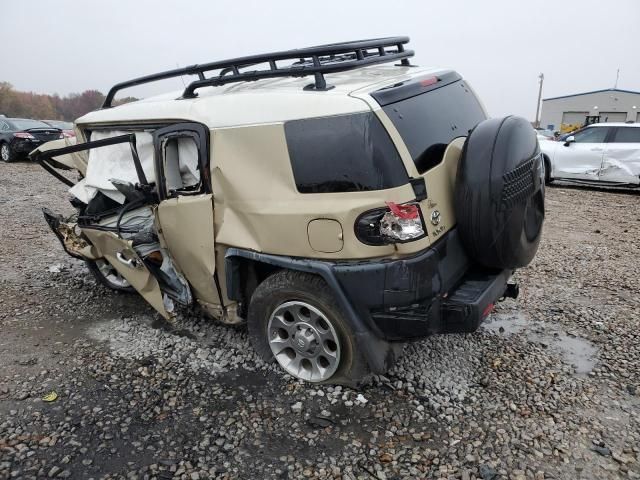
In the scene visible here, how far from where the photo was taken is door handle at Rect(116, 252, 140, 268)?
11.1 ft

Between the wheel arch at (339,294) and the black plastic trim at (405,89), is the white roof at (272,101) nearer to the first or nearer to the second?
the black plastic trim at (405,89)

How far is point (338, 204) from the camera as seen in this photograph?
2465 millimetres

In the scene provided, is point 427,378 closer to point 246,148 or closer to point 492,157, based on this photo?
point 492,157

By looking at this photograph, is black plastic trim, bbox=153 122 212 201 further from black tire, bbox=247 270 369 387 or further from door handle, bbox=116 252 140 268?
black tire, bbox=247 270 369 387

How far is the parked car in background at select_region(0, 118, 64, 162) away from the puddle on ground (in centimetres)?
1378

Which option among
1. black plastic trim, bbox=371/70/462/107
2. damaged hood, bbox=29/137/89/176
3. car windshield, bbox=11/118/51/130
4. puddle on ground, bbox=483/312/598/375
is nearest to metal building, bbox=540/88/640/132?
car windshield, bbox=11/118/51/130

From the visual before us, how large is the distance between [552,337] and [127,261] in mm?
3279

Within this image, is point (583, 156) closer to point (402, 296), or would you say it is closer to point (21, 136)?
point (402, 296)

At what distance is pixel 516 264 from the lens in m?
2.82

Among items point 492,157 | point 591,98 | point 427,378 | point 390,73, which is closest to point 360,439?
point 427,378

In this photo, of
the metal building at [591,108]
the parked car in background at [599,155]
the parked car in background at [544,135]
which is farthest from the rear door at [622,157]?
the metal building at [591,108]

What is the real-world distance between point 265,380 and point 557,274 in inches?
130

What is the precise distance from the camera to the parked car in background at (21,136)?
519 inches

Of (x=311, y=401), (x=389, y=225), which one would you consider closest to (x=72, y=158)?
(x=311, y=401)
